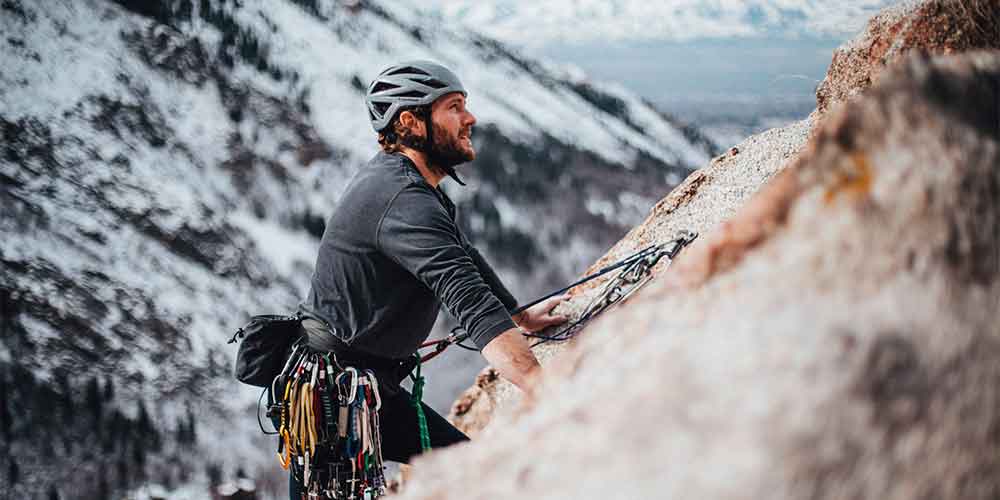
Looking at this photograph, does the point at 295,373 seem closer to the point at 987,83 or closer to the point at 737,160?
the point at 987,83

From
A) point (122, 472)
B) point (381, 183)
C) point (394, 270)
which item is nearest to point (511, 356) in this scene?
point (394, 270)

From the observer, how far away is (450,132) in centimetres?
303

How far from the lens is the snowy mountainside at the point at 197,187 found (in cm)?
5128

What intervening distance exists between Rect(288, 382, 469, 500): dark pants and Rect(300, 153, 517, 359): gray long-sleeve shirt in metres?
0.32

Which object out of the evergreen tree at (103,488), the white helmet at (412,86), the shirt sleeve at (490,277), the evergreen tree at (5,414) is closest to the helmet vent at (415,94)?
the white helmet at (412,86)

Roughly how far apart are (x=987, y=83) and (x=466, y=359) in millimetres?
69241

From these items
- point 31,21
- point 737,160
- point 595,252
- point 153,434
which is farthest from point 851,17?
point 31,21

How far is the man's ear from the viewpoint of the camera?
9.86 feet

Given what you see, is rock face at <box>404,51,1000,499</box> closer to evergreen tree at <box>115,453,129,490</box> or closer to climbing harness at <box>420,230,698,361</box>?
climbing harness at <box>420,230,698,361</box>

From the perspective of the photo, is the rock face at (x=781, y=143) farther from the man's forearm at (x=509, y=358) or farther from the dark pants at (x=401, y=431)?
the man's forearm at (x=509, y=358)

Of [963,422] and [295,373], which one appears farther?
[295,373]

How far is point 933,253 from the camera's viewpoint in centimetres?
108

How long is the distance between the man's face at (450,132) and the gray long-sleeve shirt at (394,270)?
21cm

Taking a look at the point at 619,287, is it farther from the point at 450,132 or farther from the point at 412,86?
the point at 412,86
